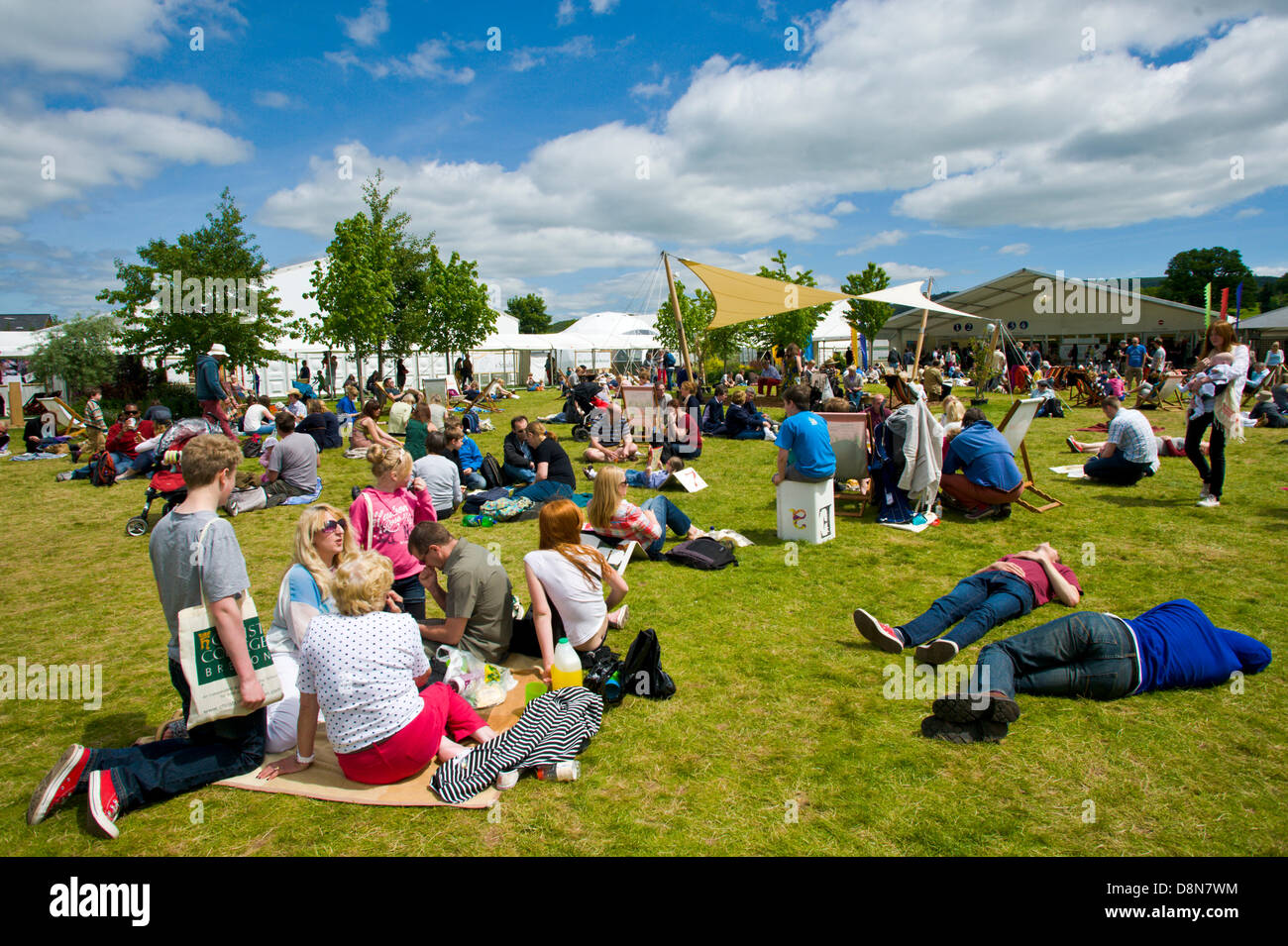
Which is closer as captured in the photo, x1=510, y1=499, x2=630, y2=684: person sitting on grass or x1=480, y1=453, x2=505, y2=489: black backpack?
x1=510, y1=499, x2=630, y2=684: person sitting on grass

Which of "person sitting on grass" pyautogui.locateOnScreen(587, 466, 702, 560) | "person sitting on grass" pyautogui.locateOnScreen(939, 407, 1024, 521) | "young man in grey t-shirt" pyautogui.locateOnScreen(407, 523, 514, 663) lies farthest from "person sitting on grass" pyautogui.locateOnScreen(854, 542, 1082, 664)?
"person sitting on grass" pyautogui.locateOnScreen(939, 407, 1024, 521)

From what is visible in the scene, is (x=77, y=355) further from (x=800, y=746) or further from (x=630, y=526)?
(x=800, y=746)

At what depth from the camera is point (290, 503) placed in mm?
9836

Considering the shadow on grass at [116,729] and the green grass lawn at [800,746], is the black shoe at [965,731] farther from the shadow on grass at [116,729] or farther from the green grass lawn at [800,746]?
the shadow on grass at [116,729]

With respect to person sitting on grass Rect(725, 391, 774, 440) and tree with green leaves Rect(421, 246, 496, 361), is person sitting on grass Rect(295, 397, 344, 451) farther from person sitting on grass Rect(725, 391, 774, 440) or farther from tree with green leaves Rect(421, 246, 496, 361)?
tree with green leaves Rect(421, 246, 496, 361)

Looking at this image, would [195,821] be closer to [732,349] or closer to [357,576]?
[357,576]

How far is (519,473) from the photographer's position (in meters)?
9.82

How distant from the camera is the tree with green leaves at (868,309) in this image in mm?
43562

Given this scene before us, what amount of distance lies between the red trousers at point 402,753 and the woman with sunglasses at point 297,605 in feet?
1.67

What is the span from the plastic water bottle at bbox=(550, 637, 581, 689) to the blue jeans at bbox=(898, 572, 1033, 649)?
2.24m

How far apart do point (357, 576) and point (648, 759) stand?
172 centimetres

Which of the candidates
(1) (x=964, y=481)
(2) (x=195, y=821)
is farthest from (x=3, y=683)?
(1) (x=964, y=481)

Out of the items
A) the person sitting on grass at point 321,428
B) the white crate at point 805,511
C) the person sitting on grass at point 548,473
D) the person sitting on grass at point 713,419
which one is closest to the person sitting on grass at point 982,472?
the white crate at point 805,511

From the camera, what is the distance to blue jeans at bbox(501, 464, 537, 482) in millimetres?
9781
